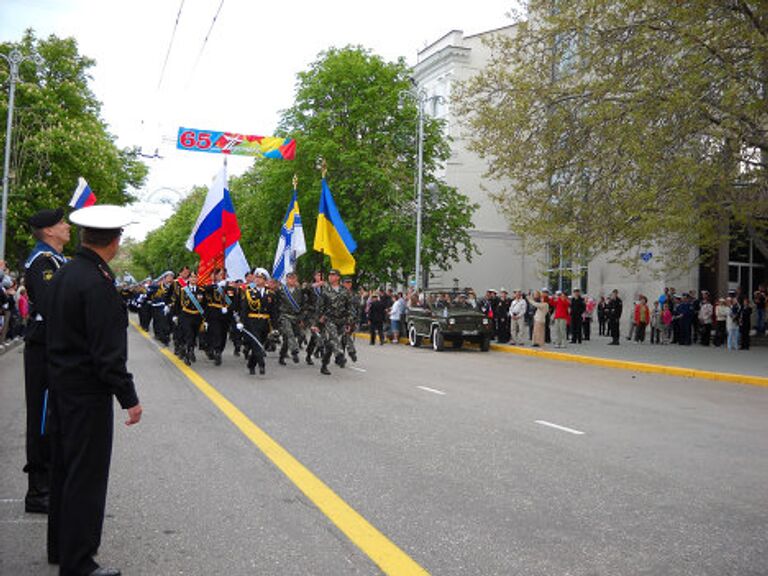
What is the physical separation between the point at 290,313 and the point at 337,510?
37.2 feet

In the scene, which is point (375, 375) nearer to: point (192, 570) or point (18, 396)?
point (18, 396)

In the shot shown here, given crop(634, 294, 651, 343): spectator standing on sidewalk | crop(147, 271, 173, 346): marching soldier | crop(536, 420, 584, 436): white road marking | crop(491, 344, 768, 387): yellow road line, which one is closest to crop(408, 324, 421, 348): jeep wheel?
crop(491, 344, 768, 387): yellow road line

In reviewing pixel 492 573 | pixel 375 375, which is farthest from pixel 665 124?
pixel 492 573

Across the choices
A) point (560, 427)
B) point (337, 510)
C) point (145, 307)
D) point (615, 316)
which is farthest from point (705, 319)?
point (337, 510)

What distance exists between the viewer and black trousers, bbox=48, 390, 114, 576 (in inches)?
148

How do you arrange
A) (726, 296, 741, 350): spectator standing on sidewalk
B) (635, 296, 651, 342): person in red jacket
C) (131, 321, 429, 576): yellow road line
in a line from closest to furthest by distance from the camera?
1. (131, 321, 429, 576): yellow road line
2. (726, 296, 741, 350): spectator standing on sidewalk
3. (635, 296, 651, 342): person in red jacket

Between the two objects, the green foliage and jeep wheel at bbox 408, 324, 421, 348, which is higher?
the green foliage

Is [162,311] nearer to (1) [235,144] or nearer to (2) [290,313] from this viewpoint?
(2) [290,313]

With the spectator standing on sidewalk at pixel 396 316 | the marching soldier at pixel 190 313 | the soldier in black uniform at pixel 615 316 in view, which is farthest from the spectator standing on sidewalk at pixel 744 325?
the marching soldier at pixel 190 313

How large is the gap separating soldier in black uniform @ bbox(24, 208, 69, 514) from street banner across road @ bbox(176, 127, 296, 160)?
2789 cm

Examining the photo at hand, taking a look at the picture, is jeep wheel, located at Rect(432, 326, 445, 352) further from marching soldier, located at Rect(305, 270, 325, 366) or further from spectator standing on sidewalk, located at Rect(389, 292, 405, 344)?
marching soldier, located at Rect(305, 270, 325, 366)

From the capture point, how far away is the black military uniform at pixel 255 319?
45.6 feet

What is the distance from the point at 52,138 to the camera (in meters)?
37.9

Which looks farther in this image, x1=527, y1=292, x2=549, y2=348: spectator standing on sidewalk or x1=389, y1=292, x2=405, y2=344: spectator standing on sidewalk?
x1=389, y1=292, x2=405, y2=344: spectator standing on sidewalk
